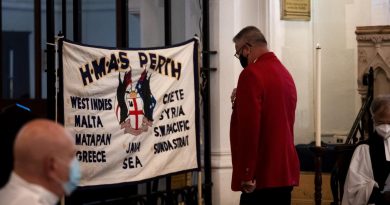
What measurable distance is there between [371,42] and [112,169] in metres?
3.82

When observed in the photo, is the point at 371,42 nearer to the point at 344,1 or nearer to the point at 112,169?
the point at 344,1

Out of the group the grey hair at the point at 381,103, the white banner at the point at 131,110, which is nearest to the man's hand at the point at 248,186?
the white banner at the point at 131,110

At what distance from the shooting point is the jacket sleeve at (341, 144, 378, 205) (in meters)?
4.70

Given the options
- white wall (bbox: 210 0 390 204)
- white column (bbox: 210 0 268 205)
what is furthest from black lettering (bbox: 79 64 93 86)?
white wall (bbox: 210 0 390 204)

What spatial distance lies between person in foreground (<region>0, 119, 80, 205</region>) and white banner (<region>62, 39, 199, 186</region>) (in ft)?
7.40

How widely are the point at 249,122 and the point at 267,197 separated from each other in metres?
0.45

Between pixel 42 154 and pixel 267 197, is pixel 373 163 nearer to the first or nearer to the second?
pixel 267 197

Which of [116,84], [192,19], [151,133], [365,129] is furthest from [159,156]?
[365,129]

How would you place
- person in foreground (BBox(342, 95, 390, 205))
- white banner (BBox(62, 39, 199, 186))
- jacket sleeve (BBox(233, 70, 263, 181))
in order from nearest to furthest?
jacket sleeve (BBox(233, 70, 263, 181)) < white banner (BBox(62, 39, 199, 186)) < person in foreground (BBox(342, 95, 390, 205))

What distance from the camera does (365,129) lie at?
6.66 meters

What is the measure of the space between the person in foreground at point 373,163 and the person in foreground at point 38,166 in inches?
120

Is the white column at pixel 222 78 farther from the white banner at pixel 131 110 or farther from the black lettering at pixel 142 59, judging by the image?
the black lettering at pixel 142 59

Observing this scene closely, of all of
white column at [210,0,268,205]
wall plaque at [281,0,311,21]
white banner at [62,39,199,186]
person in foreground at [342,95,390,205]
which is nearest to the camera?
white banner at [62,39,199,186]

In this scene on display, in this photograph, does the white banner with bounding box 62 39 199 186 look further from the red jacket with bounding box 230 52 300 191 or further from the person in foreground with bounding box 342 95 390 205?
the person in foreground with bounding box 342 95 390 205
